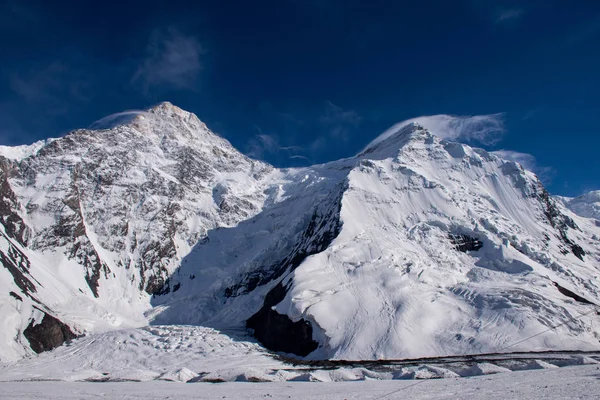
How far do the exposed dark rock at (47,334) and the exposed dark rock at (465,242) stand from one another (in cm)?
7947

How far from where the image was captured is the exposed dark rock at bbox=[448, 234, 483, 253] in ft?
313

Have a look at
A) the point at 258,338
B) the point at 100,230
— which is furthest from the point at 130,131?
the point at 258,338

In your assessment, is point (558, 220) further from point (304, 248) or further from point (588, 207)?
point (588, 207)

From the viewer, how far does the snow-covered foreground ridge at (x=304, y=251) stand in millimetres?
69750

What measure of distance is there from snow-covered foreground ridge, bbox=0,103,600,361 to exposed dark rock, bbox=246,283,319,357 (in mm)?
349

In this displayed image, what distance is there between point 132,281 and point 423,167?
86450 millimetres

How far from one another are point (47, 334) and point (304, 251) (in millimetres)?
55680

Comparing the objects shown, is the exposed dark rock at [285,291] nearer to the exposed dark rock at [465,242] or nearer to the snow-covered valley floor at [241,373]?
the snow-covered valley floor at [241,373]

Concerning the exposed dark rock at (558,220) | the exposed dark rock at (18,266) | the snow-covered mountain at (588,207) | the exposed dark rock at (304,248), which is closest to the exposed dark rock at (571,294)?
the exposed dark rock at (558,220)

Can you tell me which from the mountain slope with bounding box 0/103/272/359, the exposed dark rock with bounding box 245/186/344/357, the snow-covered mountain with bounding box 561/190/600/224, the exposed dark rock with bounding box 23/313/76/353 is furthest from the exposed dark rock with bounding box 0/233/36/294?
the snow-covered mountain with bounding box 561/190/600/224

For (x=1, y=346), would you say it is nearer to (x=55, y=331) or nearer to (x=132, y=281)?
(x=55, y=331)

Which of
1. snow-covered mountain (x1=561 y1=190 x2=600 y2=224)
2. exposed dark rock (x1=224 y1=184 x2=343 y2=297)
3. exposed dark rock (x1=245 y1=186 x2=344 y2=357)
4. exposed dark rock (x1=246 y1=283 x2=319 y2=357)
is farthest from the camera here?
snow-covered mountain (x1=561 y1=190 x2=600 y2=224)

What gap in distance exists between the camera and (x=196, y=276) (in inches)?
5098

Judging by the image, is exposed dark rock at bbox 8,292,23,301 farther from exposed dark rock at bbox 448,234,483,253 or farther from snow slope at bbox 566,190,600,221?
snow slope at bbox 566,190,600,221
